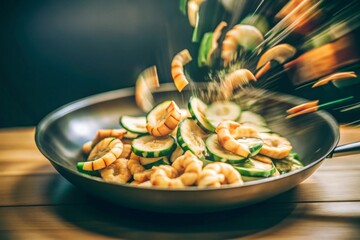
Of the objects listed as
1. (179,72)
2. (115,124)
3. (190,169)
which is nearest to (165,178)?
(190,169)

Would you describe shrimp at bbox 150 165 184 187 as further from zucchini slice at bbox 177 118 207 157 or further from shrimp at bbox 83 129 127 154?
shrimp at bbox 83 129 127 154

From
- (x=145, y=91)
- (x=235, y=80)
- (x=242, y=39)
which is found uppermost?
(x=242, y=39)

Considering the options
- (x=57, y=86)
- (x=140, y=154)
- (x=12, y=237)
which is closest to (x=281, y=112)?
(x=140, y=154)

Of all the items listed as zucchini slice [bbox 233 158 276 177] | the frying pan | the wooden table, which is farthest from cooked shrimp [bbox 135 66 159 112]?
zucchini slice [bbox 233 158 276 177]

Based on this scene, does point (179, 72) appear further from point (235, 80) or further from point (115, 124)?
point (115, 124)

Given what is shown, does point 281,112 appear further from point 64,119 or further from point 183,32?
point 183,32

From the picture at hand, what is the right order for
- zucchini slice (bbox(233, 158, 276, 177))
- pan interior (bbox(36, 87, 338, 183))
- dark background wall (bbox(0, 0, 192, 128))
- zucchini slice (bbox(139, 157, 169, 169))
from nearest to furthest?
zucchini slice (bbox(233, 158, 276, 177)) → zucchini slice (bbox(139, 157, 169, 169)) → pan interior (bbox(36, 87, 338, 183)) → dark background wall (bbox(0, 0, 192, 128))
